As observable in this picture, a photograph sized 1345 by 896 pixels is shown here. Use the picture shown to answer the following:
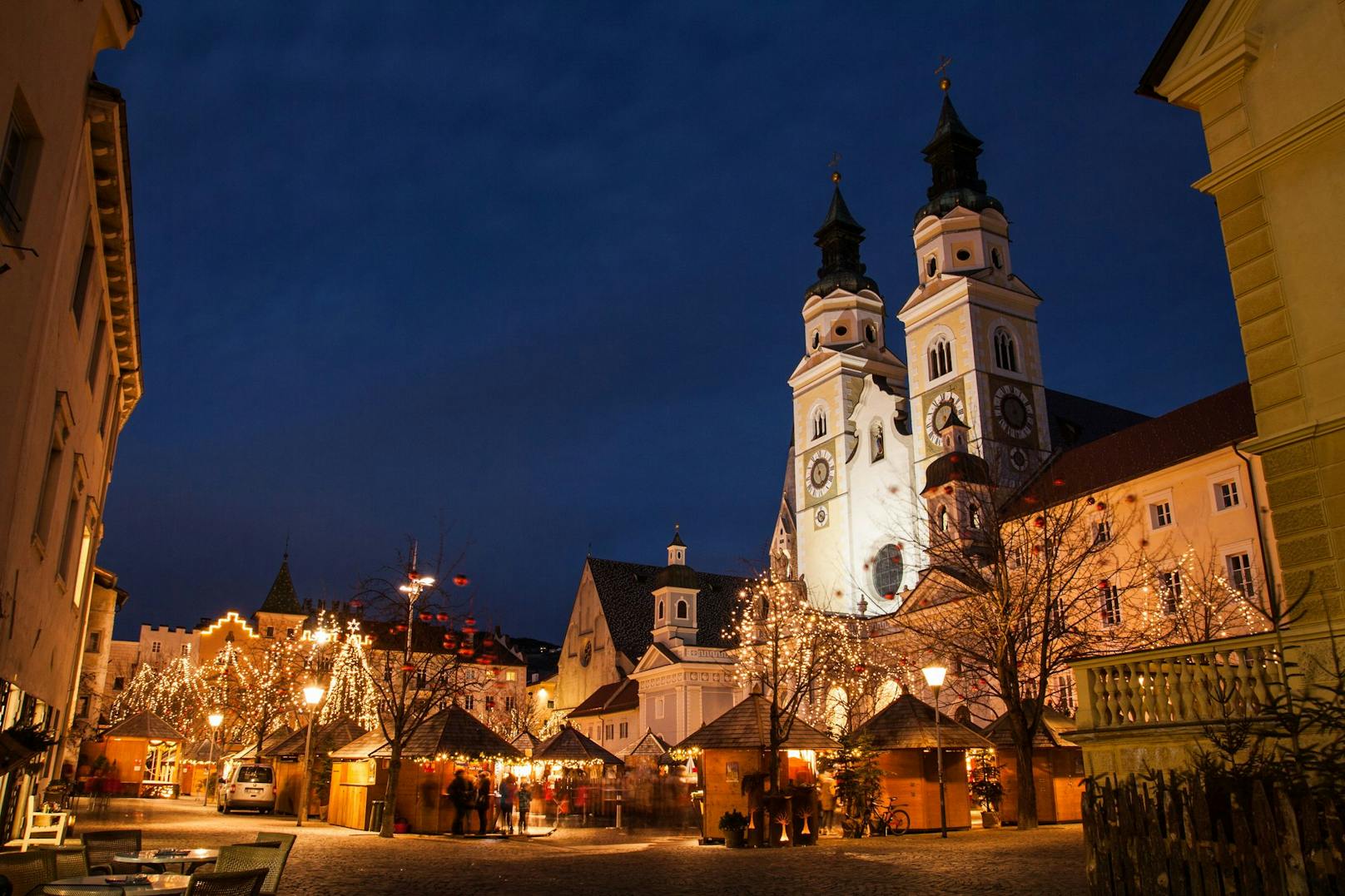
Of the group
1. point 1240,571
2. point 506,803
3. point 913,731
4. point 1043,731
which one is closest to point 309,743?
point 506,803

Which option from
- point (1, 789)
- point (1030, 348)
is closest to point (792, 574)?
point (1030, 348)

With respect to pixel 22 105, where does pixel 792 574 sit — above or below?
above

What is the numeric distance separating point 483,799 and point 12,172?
22181 mm

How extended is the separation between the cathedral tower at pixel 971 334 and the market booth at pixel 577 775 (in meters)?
25.4

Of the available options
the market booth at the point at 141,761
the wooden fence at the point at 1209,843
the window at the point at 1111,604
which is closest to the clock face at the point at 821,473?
the window at the point at 1111,604

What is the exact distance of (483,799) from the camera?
29.0 metres

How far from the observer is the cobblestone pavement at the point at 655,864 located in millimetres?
15172

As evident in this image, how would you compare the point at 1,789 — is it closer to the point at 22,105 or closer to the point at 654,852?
the point at 22,105

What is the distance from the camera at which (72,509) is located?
735 inches

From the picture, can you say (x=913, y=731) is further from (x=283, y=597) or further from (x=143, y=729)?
(x=283, y=597)

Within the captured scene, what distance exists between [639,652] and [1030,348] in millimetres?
33494

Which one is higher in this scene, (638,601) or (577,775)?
(638,601)

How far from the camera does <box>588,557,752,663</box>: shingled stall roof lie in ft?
237

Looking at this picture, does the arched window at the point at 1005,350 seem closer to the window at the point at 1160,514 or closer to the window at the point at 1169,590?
the window at the point at 1160,514
